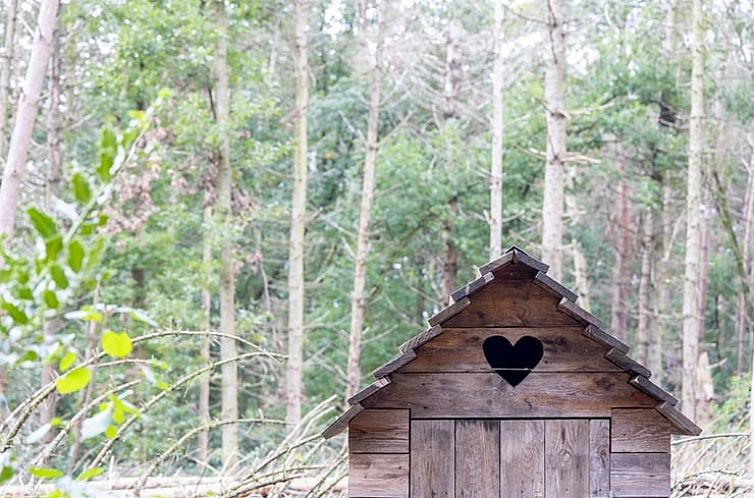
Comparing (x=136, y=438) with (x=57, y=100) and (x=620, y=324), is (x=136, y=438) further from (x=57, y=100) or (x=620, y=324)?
(x=620, y=324)

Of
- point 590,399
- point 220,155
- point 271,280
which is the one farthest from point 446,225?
point 590,399

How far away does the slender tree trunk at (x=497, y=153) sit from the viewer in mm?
15414

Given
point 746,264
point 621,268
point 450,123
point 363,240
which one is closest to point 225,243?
point 363,240

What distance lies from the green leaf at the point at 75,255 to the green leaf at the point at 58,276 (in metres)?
0.01

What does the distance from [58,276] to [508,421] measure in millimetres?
3176

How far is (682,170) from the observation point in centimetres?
1720

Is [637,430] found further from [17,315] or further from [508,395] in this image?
[17,315]

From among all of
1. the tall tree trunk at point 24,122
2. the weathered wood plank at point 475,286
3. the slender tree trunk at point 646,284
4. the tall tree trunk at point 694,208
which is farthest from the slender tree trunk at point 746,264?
the weathered wood plank at point 475,286

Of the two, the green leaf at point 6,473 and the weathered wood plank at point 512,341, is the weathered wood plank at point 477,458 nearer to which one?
the weathered wood plank at point 512,341

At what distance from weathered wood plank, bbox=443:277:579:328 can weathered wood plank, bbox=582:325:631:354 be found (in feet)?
0.31

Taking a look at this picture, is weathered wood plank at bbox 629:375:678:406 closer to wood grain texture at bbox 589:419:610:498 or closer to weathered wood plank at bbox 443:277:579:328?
wood grain texture at bbox 589:419:610:498

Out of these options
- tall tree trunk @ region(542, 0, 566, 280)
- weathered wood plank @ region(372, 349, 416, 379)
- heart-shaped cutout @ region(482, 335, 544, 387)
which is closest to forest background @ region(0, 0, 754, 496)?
tall tree trunk @ region(542, 0, 566, 280)

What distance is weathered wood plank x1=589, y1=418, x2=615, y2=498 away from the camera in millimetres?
3973

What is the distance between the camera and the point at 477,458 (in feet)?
13.0
